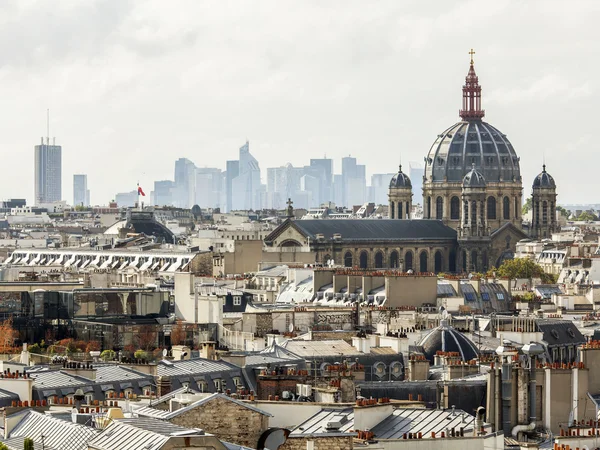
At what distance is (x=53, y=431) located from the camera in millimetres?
34500

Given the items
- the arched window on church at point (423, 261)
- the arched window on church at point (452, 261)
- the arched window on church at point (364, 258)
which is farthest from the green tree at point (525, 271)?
the arched window on church at point (452, 261)

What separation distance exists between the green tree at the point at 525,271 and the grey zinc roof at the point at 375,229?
21.4 meters

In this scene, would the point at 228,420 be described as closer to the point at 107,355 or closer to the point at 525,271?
the point at 107,355

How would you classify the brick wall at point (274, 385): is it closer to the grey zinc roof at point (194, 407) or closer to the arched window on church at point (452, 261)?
the grey zinc roof at point (194, 407)

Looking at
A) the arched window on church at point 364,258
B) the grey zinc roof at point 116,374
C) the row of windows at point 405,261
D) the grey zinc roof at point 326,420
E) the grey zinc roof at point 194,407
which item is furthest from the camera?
the arched window on church at point 364,258

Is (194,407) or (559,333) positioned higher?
(559,333)

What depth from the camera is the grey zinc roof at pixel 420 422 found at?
36531 millimetres

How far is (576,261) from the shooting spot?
151 m

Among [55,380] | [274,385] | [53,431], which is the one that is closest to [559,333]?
[55,380]

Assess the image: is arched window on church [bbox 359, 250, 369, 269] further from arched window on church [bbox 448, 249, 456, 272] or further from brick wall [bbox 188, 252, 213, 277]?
brick wall [bbox 188, 252, 213, 277]

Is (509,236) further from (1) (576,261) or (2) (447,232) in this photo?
(1) (576,261)

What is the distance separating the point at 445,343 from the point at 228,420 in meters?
24.4

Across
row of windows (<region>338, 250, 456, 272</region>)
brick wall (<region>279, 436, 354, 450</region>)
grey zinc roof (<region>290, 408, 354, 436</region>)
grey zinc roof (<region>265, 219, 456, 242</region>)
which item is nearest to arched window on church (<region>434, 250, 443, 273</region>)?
row of windows (<region>338, 250, 456, 272</region>)

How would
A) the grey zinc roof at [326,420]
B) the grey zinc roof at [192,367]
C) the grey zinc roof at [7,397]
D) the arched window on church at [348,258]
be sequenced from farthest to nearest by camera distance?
the arched window on church at [348,258]
the grey zinc roof at [192,367]
the grey zinc roof at [7,397]
the grey zinc roof at [326,420]
